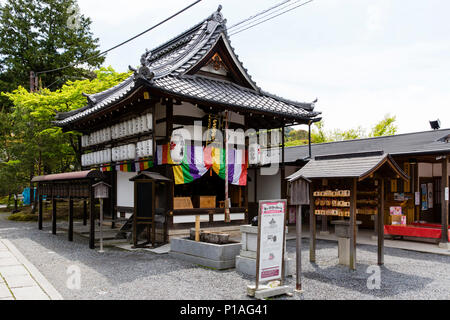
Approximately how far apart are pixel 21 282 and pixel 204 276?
3744 mm

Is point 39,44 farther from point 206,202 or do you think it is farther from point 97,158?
point 206,202

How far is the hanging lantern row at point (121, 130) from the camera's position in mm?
12086

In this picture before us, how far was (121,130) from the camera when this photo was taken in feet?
45.5

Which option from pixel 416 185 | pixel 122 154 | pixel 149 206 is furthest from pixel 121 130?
pixel 416 185

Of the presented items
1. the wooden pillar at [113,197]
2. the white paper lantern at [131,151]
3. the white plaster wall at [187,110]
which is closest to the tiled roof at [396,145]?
the white plaster wall at [187,110]

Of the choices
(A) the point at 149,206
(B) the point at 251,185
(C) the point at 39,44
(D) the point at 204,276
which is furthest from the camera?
(C) the point at 39,44

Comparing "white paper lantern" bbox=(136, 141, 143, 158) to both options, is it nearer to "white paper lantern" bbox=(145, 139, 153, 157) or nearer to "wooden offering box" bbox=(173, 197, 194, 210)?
"white paper lantern" bbox=(145, 139, 153, 157)

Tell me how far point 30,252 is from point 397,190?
46.1 feet

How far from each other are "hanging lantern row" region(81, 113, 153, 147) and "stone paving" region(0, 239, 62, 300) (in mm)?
5469

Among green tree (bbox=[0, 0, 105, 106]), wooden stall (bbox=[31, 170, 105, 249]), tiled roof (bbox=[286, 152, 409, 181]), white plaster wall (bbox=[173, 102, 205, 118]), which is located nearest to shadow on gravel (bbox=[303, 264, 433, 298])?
tiled roof (bbox=[286, 152, 409, 181])

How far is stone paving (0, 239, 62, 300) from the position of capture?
606 centimetres

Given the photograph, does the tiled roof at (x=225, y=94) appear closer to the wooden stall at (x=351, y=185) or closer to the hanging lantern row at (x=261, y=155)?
the hanging lantern row at (x=261, y=155)
